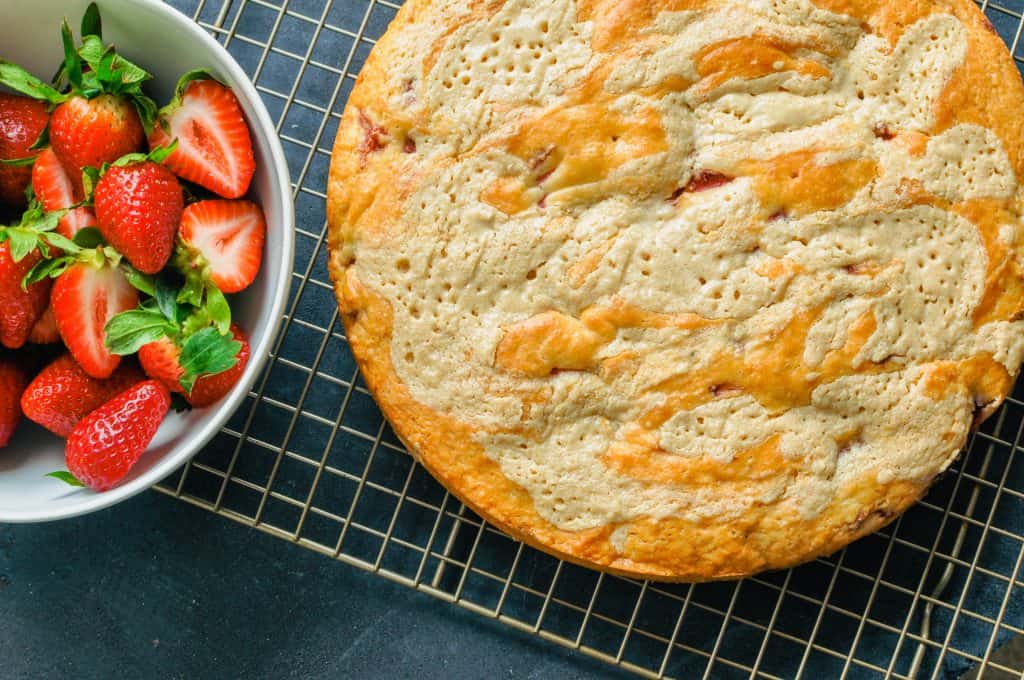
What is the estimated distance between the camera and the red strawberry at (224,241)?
1.44 metres

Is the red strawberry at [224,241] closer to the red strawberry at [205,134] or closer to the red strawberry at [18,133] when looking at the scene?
the red strawberry at [205,134]

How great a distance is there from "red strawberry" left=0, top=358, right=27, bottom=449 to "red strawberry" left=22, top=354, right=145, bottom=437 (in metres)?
0.02

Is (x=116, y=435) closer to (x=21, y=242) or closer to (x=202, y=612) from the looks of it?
(x=21, y=242)

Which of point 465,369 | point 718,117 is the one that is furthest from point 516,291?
point 718,117

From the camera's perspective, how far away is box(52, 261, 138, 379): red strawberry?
140 centimetres

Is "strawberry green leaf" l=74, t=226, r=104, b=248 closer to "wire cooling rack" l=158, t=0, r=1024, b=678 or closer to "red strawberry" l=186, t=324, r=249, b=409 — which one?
"red strawberry" l=186, t=324, r=249, b=409

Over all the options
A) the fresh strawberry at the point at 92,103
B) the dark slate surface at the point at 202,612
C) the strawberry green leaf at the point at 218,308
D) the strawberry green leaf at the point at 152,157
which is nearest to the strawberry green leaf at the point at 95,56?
the fresh strawberry at the point at 92,103

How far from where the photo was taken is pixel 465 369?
4.90ft

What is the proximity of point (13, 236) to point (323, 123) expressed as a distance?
1.98ft

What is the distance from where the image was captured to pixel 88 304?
4.63 feet

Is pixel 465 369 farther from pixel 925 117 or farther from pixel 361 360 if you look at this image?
pixel 925 117

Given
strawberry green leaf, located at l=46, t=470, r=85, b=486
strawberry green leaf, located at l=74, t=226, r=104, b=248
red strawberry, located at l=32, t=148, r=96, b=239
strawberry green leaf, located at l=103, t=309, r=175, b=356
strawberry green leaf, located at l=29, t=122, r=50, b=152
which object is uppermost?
strawberry green leaf, located at l=29, t=122, r=50, b=152

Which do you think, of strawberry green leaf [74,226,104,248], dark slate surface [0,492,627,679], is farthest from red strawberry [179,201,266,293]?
dark slate surface [0,492,627,679]

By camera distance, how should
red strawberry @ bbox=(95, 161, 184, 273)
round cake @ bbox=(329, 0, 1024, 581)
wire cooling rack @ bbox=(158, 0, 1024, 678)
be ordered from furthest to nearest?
wire cooling rack @ bbox=(158, 0, 1024, 678), round cake @ bbox=(329, 0, 1024, 581), red strawberry @ bbox=(95, 161, 184, 273)
